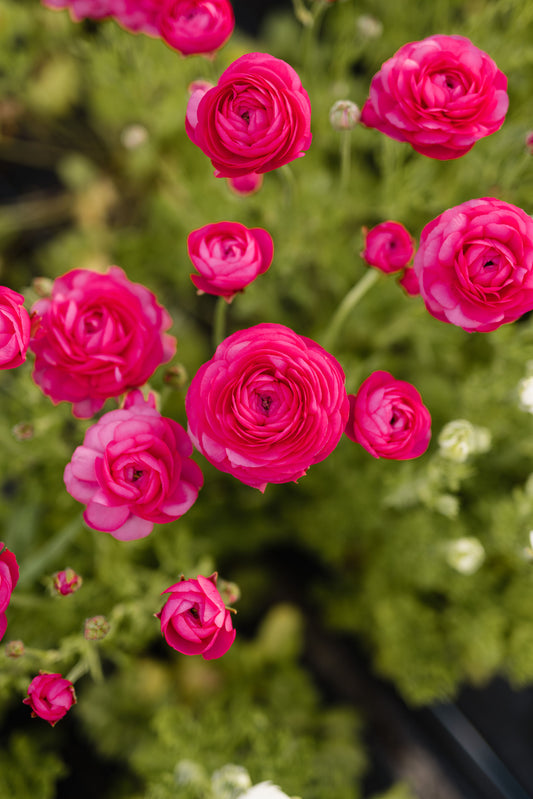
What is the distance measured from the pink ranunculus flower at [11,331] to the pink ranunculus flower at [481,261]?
0.45m

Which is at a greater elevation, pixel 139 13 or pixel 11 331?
pixel 139 13

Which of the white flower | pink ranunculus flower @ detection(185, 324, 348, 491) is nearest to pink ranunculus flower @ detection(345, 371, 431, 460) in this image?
pink ranunculus flower @ detection(185, 324, 348, 491)

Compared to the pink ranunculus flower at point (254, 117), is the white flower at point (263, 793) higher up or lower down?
lower down

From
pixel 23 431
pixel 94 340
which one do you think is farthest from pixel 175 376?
pixel 23 431

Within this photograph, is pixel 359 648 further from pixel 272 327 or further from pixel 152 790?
pixel 272 327

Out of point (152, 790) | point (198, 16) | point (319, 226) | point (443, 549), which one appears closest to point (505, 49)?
point (319, 226)

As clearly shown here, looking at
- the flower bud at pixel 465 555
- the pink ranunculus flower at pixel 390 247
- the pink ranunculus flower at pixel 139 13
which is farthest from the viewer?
the flower bud at pixel 465 555

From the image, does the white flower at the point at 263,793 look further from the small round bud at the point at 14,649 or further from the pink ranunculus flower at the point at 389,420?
the pink ranunculus flower at the point at 389,420

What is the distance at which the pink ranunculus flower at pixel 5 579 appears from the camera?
600mm

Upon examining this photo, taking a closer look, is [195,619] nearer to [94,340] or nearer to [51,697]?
[51,697]

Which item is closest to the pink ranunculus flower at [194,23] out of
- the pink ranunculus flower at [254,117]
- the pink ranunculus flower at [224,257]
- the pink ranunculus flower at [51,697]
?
the pink ranunculus flower at [254,117]

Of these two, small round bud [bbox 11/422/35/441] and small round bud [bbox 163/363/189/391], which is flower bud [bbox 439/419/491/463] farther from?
small round bud [bbox 11/422/35/441]

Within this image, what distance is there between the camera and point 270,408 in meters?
0.60

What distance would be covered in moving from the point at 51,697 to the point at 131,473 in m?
0.26
